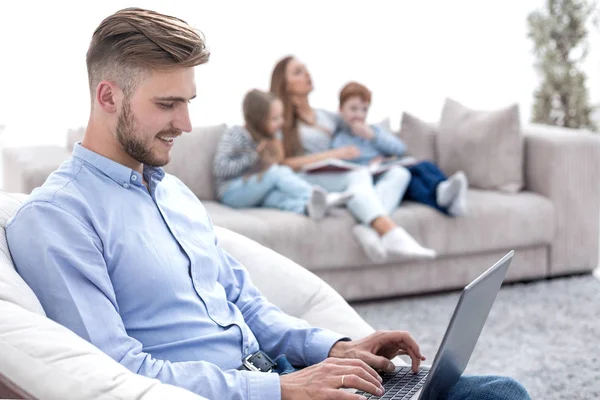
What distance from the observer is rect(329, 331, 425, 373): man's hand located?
1668mm

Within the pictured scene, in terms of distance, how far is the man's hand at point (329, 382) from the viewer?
143cm

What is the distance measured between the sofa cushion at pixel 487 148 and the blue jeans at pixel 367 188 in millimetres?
394

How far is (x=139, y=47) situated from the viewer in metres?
1.54

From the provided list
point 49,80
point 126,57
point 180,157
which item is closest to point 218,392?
point 126,57

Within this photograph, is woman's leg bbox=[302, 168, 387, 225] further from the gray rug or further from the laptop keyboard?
the laptop keyboard

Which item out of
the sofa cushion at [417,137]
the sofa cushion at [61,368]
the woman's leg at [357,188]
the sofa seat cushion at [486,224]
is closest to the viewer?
the sofa cushion at [61,368]

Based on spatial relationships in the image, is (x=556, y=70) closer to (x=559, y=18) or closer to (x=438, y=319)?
(x=559, y=18)

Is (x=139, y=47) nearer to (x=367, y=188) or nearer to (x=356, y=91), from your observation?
(x=367, y=188)

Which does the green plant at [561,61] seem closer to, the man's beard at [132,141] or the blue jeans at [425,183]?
the blue jeans at [425,183]

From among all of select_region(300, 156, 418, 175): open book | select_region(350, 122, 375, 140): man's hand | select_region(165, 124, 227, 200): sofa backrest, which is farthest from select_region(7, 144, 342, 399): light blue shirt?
select_region(350, 122, 375, 140): man's hand

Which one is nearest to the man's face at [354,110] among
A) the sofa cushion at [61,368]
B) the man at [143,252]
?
the man at [143,252]

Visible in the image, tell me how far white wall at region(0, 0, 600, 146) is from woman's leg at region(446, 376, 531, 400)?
3849mm

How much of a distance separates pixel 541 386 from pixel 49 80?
11.2 ft

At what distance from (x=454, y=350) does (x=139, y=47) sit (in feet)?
2.49
